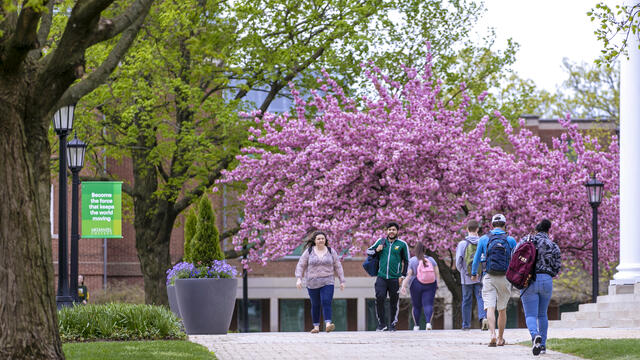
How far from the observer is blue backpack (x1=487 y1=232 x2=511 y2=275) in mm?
14555

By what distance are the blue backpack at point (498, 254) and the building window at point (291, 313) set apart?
3624cm

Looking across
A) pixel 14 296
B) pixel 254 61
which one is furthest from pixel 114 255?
pixel 14 296

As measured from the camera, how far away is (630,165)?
25.8 metres

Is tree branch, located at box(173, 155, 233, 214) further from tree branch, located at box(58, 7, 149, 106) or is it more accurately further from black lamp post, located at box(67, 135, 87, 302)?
tree branch, located at box(58, 7, 149, 106)

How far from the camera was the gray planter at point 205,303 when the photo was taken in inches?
750

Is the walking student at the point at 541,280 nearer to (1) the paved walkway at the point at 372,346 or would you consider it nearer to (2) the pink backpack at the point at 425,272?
(1) the paved walkway at the point at 372,346

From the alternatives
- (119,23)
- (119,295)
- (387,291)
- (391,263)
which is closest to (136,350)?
(119,23)

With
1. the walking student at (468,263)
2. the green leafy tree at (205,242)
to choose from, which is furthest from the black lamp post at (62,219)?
the walking student at (468,263)

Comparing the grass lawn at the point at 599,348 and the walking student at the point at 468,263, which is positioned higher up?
the walking student at the point at 468,263

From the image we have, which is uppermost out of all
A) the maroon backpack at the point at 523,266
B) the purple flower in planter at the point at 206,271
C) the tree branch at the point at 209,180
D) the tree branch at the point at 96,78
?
the tree branch at the point at 96,78

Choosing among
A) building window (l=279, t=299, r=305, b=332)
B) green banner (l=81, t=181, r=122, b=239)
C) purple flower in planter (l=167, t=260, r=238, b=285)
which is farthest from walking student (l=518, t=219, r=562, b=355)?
building window (l=279, t=299, r=305, b=332)

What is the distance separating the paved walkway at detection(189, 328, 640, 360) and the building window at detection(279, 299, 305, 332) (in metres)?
31.9

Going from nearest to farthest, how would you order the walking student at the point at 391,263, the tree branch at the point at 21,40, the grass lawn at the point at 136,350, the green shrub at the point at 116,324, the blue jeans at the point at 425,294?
the tree branch at the point at 21,40 < the grass lawn at the point at 136,350 < the green shrub at the point at 116,324 < the walking student at the point at 391,263 < the blue jeans at the point at 425,294

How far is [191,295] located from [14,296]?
852 cm
